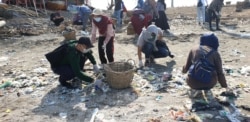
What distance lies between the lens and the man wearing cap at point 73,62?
18.6ft

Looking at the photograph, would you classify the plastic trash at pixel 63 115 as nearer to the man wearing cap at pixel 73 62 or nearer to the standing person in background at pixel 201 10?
the man wearing cap at pixel 73 62

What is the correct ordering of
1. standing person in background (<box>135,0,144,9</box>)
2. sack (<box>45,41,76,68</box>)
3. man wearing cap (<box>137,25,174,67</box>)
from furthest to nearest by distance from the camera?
standing person in background (<box>135,0,144,9</box>) → man wearing cap (<box>137,25,174,67</box>) → sack (<box>45,41,76,68</box>)

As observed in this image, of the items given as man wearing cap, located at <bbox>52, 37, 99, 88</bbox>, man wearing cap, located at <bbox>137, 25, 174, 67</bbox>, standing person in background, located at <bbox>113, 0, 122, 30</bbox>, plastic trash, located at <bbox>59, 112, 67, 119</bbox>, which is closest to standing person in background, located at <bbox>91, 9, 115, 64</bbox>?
man wearing cap, located at <bbox>52, 37, 99, 88</bbox>

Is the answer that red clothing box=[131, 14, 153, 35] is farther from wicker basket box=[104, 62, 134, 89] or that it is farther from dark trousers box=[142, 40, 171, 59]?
wicker basket box=[104, 62, 134, 89]

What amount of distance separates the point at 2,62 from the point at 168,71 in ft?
14.4

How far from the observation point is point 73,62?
18.9 ft

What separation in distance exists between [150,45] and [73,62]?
7.13 ft

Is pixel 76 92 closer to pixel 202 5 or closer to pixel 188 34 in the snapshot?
pixel 188 34

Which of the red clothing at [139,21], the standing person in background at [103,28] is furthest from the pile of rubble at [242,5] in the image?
the standing person in background at [103,28]

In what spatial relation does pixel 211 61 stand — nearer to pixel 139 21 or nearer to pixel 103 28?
pixel 103 28

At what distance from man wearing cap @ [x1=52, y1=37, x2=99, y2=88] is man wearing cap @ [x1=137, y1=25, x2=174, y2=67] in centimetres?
139

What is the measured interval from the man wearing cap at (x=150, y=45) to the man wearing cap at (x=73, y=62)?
4.57ft

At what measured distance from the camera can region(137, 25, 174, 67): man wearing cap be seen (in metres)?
7.24

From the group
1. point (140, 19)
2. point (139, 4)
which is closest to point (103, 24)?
point (140, 19)
